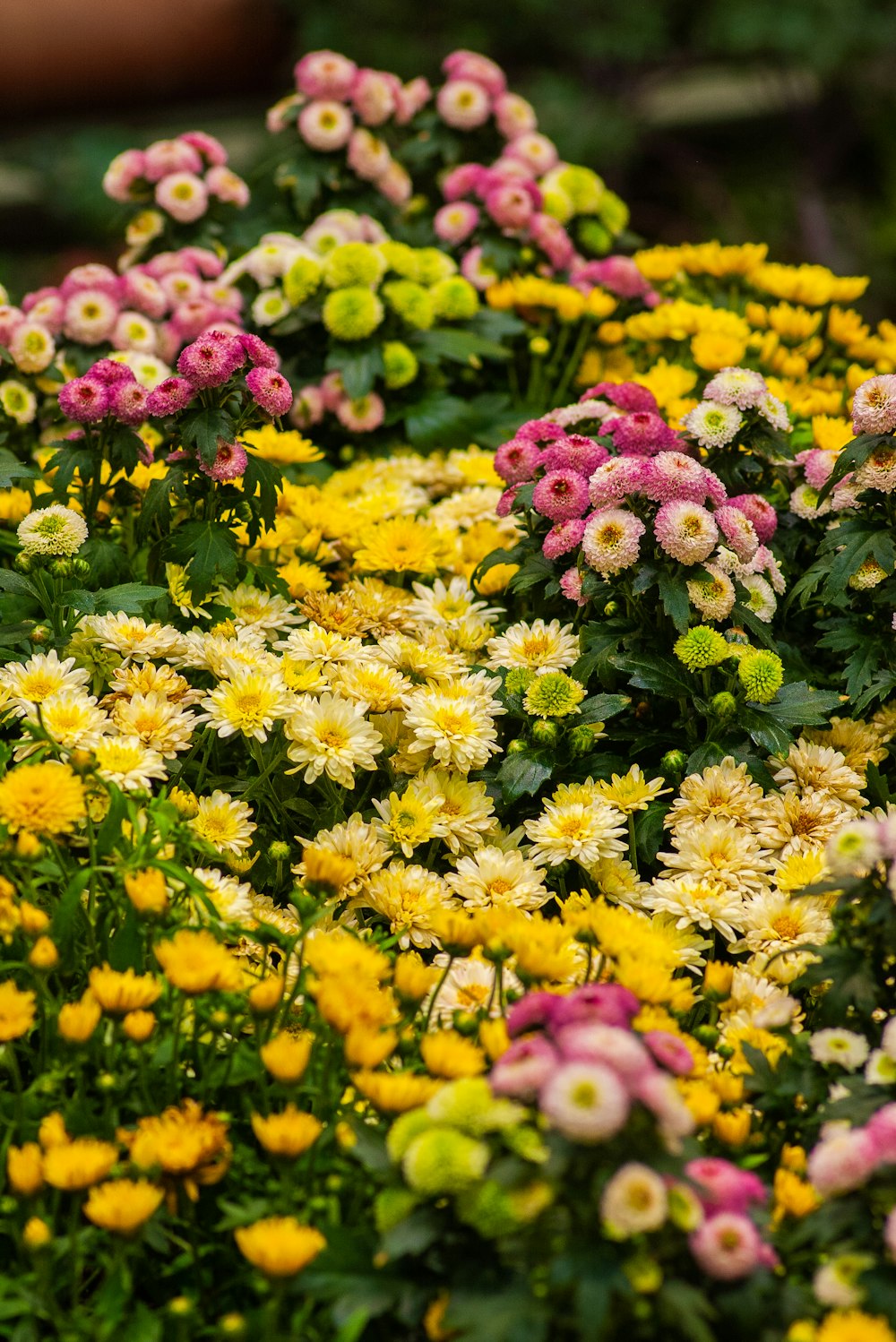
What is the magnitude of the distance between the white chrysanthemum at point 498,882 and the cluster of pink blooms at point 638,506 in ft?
1.34

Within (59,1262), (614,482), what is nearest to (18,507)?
(614,482)

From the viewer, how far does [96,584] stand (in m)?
1.99

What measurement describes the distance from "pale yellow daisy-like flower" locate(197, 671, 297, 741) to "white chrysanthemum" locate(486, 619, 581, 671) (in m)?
0.35

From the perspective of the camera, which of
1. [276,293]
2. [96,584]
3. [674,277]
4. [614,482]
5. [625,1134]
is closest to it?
[625,1134]

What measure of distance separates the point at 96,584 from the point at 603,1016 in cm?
124

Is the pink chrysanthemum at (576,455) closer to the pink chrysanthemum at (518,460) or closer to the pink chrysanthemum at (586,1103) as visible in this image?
the pink chrysanthemum at (518,460)

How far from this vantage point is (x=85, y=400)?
Answer: 75.8 inches

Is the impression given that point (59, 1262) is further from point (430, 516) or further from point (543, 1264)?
point (430, 516)

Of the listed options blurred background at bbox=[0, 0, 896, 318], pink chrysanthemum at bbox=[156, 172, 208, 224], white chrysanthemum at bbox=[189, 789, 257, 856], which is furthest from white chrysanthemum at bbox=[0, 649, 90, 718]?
blurred background at bbox=[0, 0, 896, 318]

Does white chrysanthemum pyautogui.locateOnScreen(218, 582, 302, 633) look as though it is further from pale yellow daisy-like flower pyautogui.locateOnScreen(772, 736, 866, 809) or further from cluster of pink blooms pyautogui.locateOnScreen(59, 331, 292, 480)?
pale yellow daisy-like flower pyautogui.locateOnScreen(772, 736, 866, 809)

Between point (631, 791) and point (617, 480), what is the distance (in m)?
0.43

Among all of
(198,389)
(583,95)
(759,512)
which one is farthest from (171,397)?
(583,95)

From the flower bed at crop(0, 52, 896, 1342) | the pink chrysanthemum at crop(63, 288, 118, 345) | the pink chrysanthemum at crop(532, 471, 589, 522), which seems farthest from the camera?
the pink chrysanthemum at crop(63, 288, 118, 345)

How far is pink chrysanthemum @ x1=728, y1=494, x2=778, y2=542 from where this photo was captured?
1936 mm
